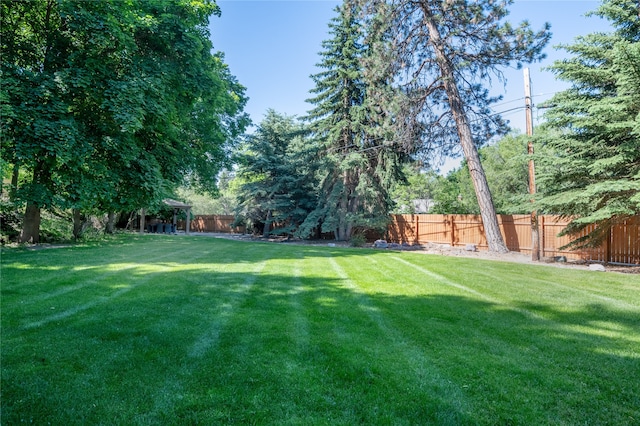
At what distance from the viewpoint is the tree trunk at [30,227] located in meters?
10.3

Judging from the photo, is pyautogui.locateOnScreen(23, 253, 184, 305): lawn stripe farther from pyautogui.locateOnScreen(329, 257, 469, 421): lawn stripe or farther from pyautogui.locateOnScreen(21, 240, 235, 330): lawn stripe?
pyautogui.locateOnScreen(329, 257, 469, 421): lawn stripe

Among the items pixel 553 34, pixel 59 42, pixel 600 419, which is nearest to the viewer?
pixel 600 419

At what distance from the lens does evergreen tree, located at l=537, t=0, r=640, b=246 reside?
8.28 metres

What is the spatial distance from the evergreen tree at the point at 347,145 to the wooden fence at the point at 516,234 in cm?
211

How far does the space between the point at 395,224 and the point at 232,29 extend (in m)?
12.3

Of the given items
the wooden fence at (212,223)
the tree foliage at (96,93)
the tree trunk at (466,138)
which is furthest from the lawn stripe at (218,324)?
the wooden fence at (212,223)

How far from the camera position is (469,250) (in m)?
13.9

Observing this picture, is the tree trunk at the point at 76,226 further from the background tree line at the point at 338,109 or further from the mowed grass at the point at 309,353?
the mowed grass at the point at 309,353

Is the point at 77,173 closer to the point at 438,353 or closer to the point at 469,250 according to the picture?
the point at 438,353

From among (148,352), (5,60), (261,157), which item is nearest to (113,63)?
(5,60)

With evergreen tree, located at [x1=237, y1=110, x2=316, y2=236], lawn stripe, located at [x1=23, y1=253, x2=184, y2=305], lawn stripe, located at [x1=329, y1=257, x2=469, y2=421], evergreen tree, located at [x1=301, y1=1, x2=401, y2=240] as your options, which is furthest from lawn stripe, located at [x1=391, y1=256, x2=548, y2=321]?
evergreen tree, located at [x1=237, y1=110, x2=316, y2=236]

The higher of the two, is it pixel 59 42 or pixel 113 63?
pixel 59 42

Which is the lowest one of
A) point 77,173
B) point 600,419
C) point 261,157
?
point 600,419

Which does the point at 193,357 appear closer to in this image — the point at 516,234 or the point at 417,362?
the point at 417,362
